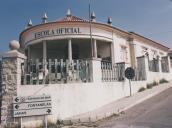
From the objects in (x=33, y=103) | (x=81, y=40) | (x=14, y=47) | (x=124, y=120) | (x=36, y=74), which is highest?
(x=81, y=40)

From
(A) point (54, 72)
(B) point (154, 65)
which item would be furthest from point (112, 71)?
(B) point (154, 65)

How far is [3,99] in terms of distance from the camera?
29.5 ft

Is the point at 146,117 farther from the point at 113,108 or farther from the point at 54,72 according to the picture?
the point at 54,72

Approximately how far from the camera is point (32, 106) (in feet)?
29.4

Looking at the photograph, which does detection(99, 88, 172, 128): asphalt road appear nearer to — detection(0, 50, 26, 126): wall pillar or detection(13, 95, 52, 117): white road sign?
detection(13, 95, 52, 117): white road sign

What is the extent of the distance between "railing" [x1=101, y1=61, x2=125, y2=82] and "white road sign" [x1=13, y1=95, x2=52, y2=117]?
3776 mm

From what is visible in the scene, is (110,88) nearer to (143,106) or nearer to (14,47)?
(143,106)

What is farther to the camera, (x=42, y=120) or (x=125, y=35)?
(x=125, y=35)

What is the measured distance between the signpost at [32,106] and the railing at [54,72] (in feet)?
2.83

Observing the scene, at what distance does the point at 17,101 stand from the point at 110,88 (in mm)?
4928

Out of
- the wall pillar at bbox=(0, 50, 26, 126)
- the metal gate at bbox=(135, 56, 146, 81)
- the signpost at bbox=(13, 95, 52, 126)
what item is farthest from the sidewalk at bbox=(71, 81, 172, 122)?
the wall pillar at bbox=(0, 50, 26, 126)

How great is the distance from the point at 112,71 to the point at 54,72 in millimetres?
3720

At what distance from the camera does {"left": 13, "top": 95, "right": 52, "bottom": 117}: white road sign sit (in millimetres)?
8812

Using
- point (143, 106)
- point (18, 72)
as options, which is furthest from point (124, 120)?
point (18, 72)
